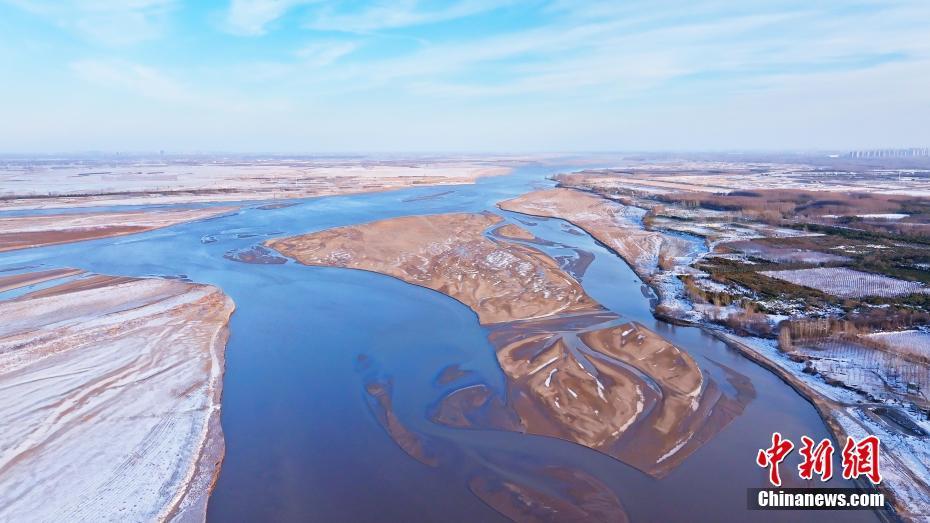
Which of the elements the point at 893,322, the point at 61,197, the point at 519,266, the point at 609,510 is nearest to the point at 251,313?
the point at 519,266

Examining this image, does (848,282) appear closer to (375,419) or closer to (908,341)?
(908,341)

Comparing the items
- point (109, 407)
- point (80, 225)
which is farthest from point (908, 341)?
point (80, 225)

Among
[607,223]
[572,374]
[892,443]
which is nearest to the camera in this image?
[892,443]

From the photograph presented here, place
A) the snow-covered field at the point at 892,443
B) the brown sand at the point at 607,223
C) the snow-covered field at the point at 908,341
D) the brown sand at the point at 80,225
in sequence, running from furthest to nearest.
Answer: the brown sand at the point at 80,225, the brown sand at the point at 607,223, the snow-covered field at the point at 908,341, the snow-covered field at the point at 892,443

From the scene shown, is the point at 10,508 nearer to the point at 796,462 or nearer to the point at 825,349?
the point at 796,462

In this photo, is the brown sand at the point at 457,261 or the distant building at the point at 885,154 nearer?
the brown sand at the point at 457,261

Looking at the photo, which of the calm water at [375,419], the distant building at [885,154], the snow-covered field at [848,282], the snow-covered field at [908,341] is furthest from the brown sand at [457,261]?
the distant building at [885,154]

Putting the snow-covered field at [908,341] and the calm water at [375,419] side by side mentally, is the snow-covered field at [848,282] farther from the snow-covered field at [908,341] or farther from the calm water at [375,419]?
the calm water at [375,419]
